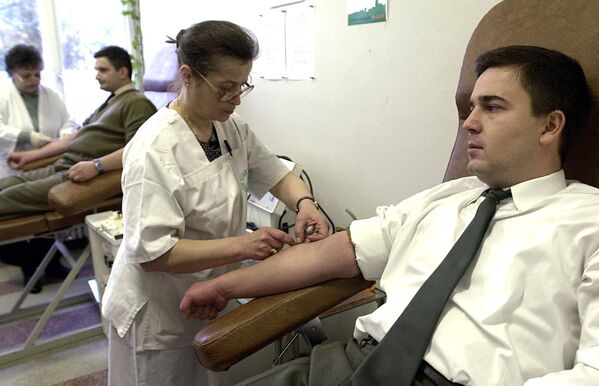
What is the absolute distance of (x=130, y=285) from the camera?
1.21m

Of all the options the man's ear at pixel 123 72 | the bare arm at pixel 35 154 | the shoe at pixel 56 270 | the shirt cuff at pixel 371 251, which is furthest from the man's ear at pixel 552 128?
the shoe at pixel 56 270

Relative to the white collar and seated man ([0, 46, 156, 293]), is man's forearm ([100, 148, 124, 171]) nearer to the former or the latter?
seated man ([0, 46, 156, 293])

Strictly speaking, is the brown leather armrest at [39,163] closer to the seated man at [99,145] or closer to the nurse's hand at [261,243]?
the seated man at [99,145]

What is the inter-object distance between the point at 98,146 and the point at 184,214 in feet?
4.27

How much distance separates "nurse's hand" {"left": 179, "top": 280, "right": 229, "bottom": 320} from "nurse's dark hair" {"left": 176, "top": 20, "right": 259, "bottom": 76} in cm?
51

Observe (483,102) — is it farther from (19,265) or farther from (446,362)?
(19,265)

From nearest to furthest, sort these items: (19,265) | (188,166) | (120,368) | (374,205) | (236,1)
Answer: (188,166) < (120,368) < (374,205) < (236,1) < (19,265)

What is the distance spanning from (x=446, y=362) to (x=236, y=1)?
2147 millimetres

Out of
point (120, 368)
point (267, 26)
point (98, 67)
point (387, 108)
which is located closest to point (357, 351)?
point (120, 368)

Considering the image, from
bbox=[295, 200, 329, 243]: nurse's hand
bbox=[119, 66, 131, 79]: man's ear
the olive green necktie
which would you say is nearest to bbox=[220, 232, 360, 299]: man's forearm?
bbox=[295, 200, 329, 243]: nurse's hand

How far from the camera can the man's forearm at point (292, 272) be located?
1.11 meters

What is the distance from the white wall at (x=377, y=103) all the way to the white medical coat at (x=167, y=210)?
552 millimetres

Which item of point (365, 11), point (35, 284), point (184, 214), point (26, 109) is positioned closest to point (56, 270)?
point (35, 284)

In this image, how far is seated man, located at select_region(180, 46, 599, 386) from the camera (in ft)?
2.75
